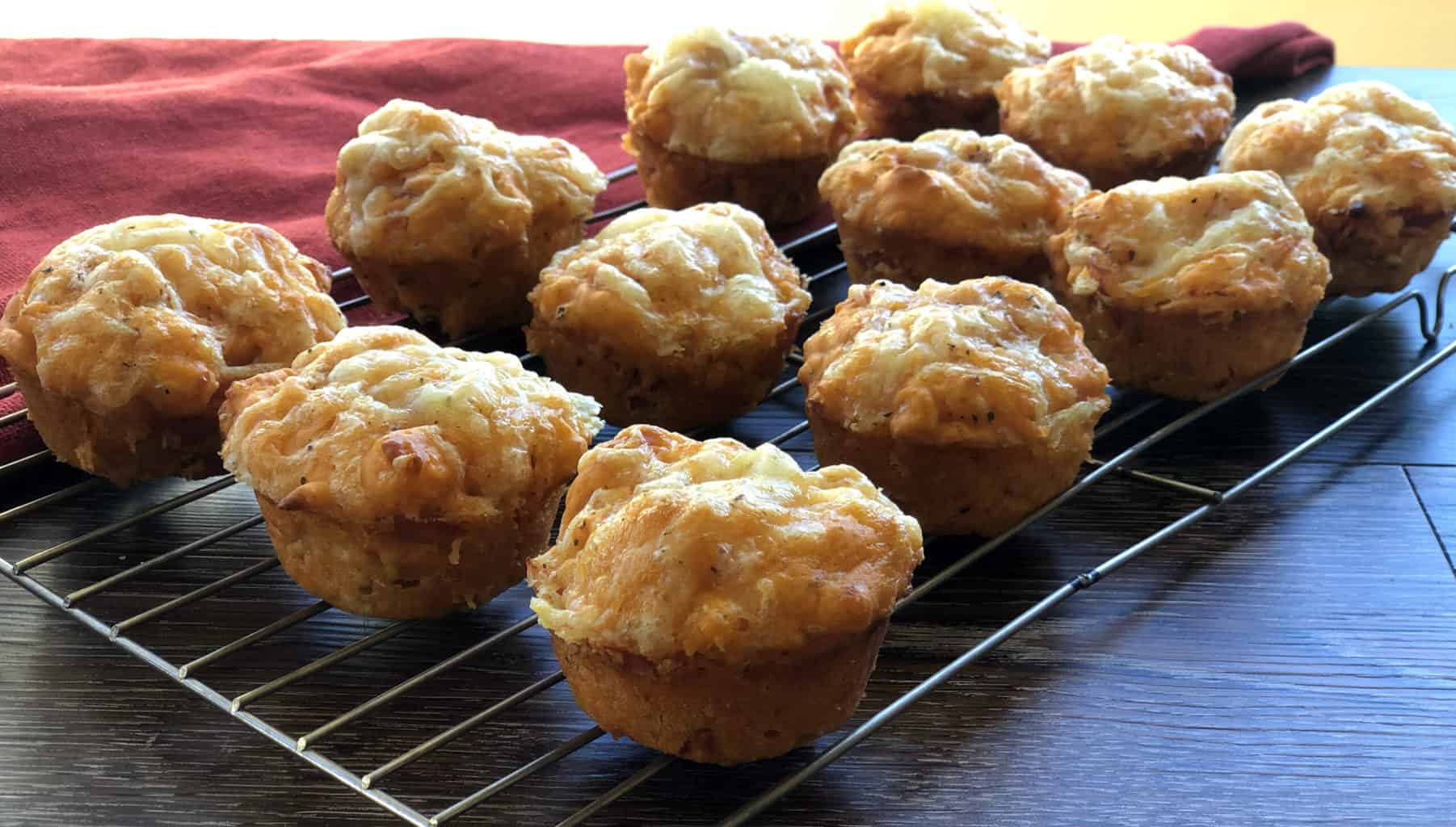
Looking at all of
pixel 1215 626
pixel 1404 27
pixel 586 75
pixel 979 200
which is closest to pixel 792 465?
pixel 1215 626

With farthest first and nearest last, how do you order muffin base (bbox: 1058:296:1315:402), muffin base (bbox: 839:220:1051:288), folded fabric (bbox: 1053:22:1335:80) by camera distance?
folded fabric (bbox: 1053:22:1335:80) → muffin base (bbox: 839:220:1051:288) → muffin base (bbox: 1058:296:1315:402)

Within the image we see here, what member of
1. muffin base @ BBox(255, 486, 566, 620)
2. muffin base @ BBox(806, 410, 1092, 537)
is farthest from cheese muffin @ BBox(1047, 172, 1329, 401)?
muffin base @ BBox(255, 486, 566, 620)

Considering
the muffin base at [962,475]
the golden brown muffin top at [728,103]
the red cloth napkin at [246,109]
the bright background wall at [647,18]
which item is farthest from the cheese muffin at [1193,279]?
the bright background wall at [647,18]

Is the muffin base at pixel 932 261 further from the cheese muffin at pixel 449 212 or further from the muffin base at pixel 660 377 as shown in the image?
the cheese muffin at pixel 449 212

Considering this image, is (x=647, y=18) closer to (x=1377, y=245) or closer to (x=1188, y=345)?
(x=1377, y=245)

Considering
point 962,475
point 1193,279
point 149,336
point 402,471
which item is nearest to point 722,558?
point 402,471

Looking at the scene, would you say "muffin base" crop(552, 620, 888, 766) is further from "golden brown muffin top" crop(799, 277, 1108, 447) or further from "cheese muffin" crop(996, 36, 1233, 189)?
"cheese muffin" crop(996, 36, 1233, 189)
